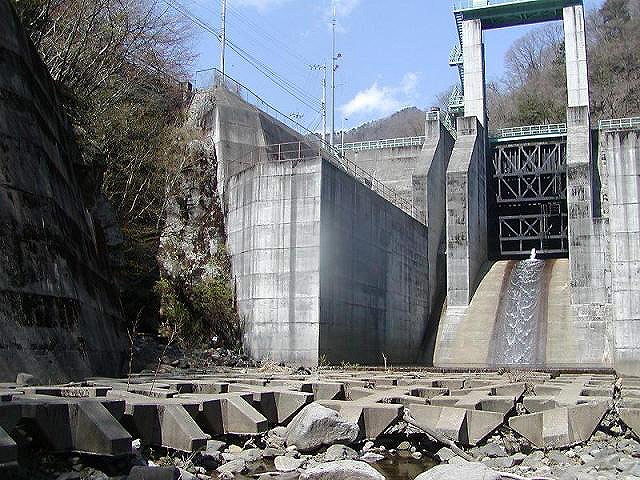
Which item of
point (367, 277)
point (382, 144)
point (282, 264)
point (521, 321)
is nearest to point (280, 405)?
point (282, 264)

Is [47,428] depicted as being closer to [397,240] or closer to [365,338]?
[365,338]

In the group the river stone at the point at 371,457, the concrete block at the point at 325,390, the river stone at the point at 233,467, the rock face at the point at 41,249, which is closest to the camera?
the river stone at the point at 233,467

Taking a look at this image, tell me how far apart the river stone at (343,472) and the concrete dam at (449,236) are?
38.1ft

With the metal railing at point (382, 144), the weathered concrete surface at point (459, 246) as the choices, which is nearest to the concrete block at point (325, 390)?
the weathered concrete surface at point (459, 246)

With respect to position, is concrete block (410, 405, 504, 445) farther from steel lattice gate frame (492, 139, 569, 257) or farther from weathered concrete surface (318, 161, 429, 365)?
steel lattice gate frame (492, 139, 569, 257)

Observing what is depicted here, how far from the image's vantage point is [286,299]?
55.7 ft

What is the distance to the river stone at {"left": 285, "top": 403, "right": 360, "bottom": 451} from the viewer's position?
21.6 ft

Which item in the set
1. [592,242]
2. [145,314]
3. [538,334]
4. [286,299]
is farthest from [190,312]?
[592,242]

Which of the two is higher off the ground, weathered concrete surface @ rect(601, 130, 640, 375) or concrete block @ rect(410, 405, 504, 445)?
weathered concrete surface @ rect(601, 130, 640, 375)

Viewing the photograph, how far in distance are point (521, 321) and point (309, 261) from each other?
33.7 ft

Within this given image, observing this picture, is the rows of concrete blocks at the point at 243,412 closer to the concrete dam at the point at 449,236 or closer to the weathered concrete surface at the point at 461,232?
the concrete dam at the point at 449,236

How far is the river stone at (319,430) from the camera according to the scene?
6590mm

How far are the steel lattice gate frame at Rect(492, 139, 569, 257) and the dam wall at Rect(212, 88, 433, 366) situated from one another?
34.5 feet

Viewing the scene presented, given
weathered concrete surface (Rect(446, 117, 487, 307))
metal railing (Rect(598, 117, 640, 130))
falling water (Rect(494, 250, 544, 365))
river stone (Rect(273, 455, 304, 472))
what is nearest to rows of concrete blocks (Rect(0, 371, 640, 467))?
river stone (Rect(273, 455, 304, 472))
